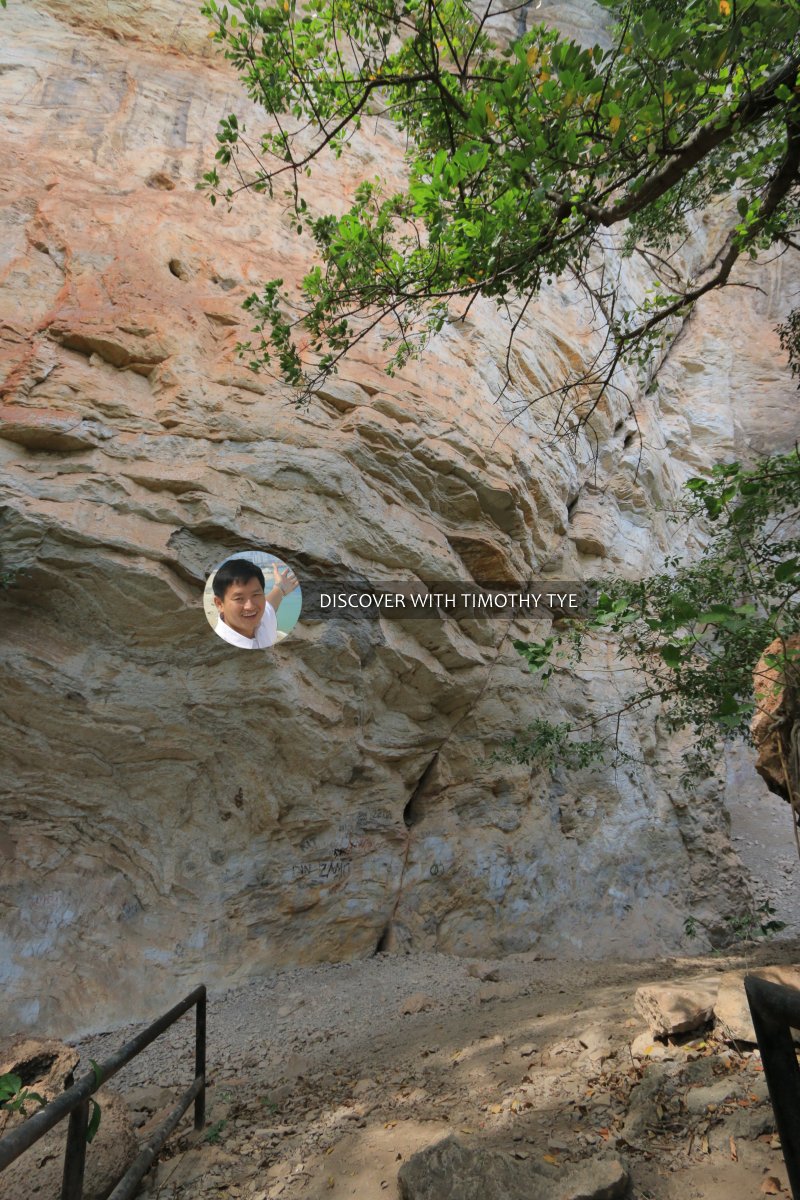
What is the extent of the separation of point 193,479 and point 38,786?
2.90 metres

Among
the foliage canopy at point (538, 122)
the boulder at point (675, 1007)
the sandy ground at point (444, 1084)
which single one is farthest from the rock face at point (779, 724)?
the foliage canopy at point (538, 122)

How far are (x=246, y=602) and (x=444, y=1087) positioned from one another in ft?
12.7

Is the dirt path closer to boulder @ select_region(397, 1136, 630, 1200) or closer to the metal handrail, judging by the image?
boulder @ select_region(397, 1136, 630, 1200)

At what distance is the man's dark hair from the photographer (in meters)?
5.61

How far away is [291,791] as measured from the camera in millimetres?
6004

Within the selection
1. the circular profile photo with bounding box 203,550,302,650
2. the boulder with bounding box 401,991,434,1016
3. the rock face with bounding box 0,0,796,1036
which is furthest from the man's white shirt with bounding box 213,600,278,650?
the boulder with bounding box 401,991,434,1016

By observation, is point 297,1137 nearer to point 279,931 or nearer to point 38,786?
point 279,931

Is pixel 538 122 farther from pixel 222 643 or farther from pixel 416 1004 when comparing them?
pixel 416 1004

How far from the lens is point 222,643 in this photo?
568 centimetres

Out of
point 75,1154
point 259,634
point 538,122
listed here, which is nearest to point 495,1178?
point 75,1154

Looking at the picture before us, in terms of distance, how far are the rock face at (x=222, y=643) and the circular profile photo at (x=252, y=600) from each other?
0.47ft

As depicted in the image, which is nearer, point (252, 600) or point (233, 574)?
point (233, 574)

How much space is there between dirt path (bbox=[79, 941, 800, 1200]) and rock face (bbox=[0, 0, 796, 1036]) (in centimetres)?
77

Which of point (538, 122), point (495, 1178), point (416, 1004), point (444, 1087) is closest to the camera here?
point (495, 1178)
